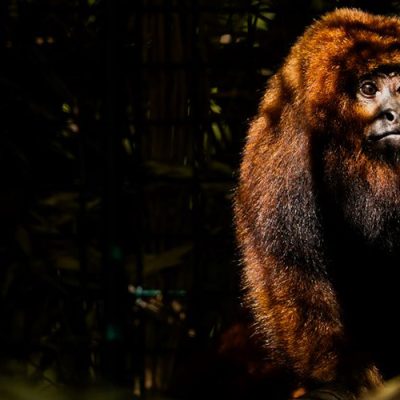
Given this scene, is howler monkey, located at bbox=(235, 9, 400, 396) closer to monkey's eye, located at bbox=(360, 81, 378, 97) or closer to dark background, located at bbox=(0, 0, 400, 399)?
monkey's eye, located at bbox=(360, 81, 378, 97)

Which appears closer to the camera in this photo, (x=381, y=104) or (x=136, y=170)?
(x=381, y=104)

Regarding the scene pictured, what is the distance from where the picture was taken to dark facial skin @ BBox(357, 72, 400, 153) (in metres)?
2.76

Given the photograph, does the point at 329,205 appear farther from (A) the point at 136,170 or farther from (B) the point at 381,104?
(A) the point at 136,170

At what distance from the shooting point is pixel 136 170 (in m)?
3.87

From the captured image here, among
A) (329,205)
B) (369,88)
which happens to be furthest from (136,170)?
(369,88)

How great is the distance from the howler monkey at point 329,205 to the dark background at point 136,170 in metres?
0.89

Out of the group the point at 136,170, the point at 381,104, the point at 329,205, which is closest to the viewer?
the point at 381,104

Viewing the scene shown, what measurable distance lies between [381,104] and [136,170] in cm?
140

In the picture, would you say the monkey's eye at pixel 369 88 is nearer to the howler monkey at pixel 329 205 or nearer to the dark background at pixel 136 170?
the howler monkey at pixel 329 205

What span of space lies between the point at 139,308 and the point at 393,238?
153 centimetres

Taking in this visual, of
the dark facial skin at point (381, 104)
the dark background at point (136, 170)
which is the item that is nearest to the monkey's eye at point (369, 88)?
the dark facial skin at point (381, 104)

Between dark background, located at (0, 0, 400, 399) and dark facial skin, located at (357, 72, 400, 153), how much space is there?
1.06 m

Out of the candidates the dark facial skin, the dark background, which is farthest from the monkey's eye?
the dark background

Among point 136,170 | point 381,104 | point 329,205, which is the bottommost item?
point 136,170
